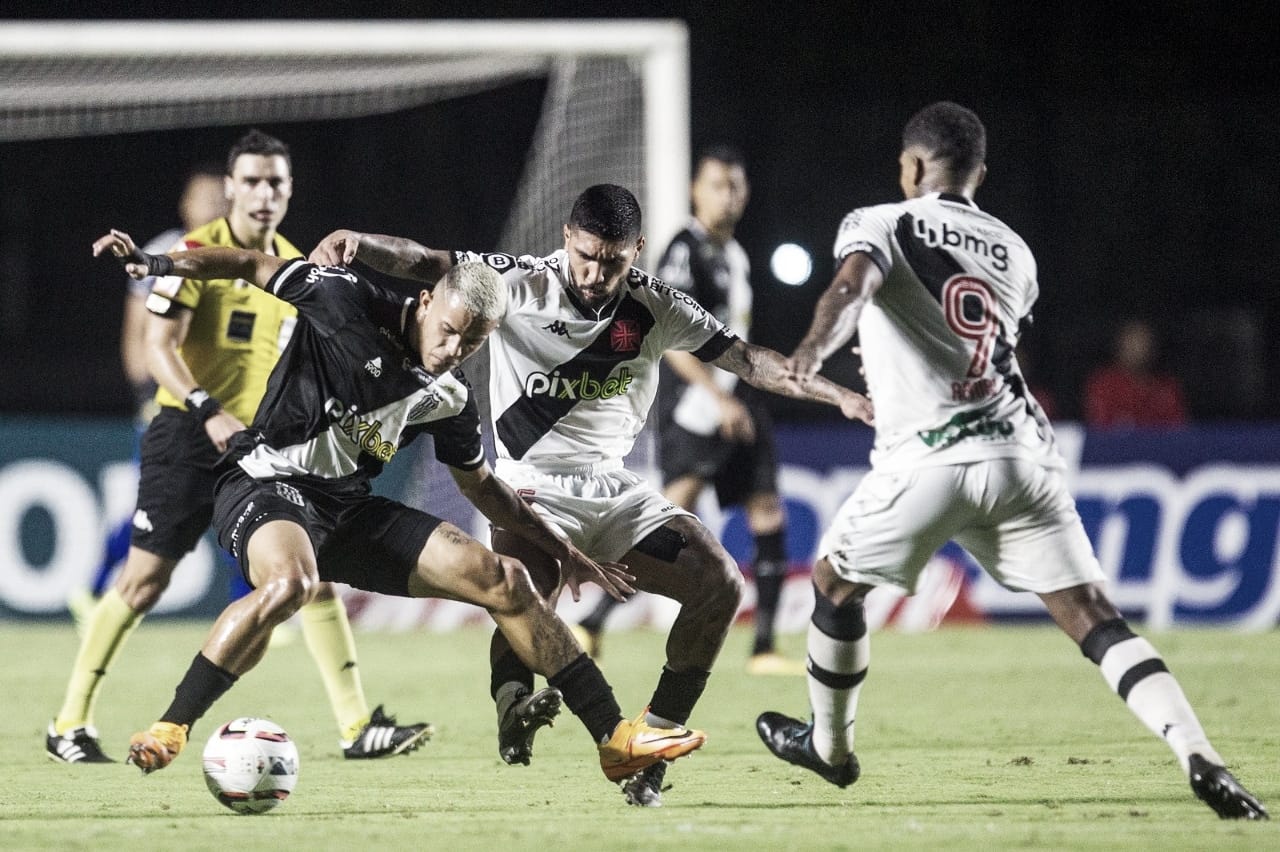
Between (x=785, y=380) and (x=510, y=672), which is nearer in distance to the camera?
(x=785, y=380)

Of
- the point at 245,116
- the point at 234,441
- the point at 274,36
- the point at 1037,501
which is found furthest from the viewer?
the point at 245,116

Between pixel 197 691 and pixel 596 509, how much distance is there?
147 centimetres

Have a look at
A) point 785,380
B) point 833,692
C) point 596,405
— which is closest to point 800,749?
point 833,692

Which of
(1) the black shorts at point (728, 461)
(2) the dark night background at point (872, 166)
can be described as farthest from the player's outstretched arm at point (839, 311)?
(2) the dark night background at point (872, 166)

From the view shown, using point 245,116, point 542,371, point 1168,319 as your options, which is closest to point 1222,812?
point 542,371

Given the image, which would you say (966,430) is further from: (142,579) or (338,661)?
(142,579)

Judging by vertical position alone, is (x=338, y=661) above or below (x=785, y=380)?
below

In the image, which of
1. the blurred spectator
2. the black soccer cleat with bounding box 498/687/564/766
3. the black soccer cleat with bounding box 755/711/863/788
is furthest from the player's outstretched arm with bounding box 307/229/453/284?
the blurred spectator

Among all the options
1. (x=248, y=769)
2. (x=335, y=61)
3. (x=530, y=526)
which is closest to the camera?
(x=248, y=769)

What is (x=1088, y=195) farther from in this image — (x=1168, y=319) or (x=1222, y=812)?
(x=1222, y=812)

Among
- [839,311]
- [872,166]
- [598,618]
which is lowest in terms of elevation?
[598,618]

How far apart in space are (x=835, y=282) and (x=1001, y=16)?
15.8 meters

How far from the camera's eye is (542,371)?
6.24m

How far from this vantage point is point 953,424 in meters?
5.51
